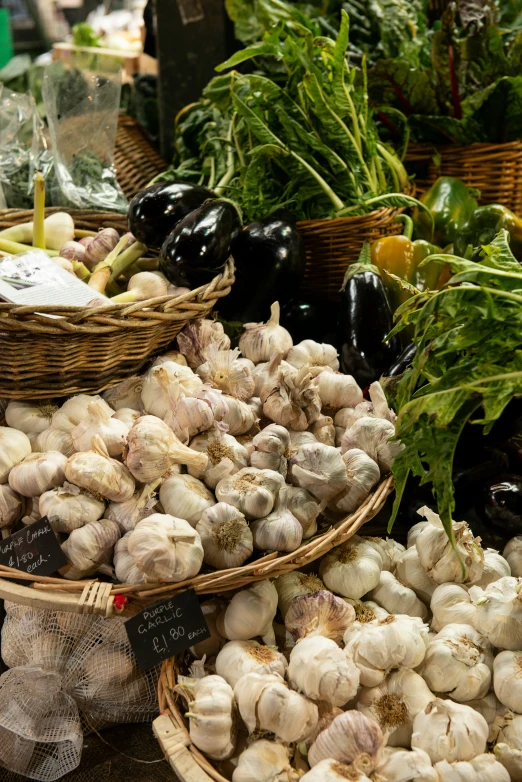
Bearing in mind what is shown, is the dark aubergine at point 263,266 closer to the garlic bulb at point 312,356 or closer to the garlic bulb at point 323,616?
the garlic bulb at point 312,356

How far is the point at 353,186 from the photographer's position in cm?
228

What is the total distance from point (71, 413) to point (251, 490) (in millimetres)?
448

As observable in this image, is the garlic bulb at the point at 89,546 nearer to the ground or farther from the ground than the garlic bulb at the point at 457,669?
farther from the ground

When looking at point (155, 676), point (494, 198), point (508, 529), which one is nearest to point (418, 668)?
point (508, 529)

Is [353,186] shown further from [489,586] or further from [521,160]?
[489,586]

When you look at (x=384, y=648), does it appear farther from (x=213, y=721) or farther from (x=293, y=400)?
(x=293, y=400)

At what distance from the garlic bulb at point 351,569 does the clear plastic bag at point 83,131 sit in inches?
61.5

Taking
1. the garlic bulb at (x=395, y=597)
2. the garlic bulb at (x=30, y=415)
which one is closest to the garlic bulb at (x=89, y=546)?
the garlic bulb at (x=30, y=415)

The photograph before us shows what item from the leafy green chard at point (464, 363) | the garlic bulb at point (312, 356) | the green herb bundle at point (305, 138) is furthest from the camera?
the green herb bundle at point (305, 138)

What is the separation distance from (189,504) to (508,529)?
759 millimetres

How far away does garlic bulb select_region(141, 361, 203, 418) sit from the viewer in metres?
1.56

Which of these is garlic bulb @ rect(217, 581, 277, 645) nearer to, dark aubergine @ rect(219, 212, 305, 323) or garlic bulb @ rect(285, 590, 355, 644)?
garlic bulb @ rect(285, 590, 355, 644)

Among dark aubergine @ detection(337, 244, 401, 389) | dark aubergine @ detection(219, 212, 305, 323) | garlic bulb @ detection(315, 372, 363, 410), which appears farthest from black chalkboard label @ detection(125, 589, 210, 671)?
dark aubergine @ detection(219, 212, 305, 323)

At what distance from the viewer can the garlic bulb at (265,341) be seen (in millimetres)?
1781
